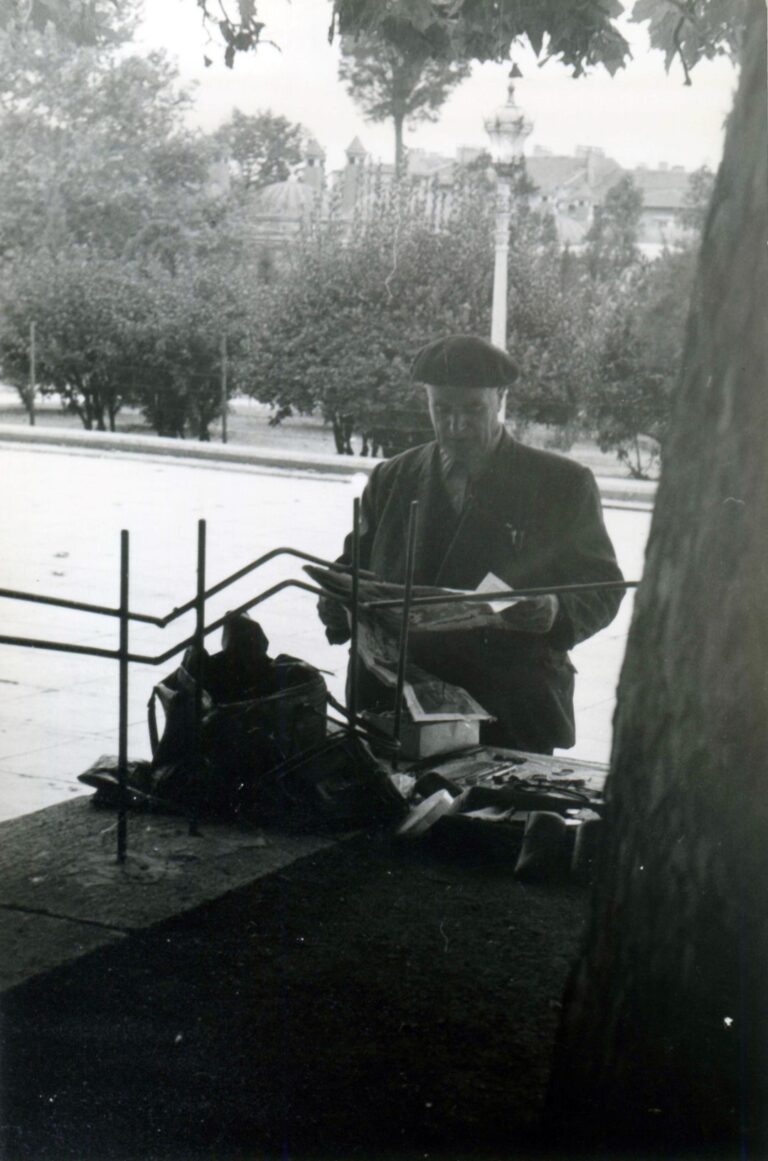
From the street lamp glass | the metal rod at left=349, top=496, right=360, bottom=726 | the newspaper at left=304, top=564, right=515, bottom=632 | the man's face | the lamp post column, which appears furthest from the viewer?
the lamp post column

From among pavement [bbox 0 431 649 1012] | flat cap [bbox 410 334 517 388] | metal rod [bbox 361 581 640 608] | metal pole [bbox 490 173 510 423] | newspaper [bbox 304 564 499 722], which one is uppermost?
metal pole [bbox 490 173 510 423]

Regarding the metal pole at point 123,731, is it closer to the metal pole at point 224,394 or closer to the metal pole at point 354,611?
the metal pole at point 354,611

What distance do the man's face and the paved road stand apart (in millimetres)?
1055

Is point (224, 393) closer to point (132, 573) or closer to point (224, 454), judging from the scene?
point (224, 454)

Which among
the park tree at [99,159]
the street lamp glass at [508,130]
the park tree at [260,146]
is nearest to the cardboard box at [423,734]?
the street lamp glass at [508,130]

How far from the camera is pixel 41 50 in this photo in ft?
111

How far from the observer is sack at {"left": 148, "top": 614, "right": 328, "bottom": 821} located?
3967mm

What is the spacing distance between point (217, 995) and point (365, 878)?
0.69 meters

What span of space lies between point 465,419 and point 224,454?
19.1m

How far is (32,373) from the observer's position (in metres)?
28.6

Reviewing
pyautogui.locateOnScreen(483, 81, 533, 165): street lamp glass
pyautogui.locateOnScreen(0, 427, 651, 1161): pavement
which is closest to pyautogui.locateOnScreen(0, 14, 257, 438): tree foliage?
pyautogui.locateOnScreen(0, 427, 651, 1161): pavement

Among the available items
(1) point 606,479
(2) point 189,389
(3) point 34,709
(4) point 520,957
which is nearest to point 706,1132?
(4) point 520,957

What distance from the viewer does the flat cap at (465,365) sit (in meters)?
5.12

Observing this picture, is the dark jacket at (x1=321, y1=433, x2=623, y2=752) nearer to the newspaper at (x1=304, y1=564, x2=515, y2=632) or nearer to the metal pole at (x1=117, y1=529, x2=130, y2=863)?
the newspaper at (x1=304, y1=564, x2=515, y2=632)
